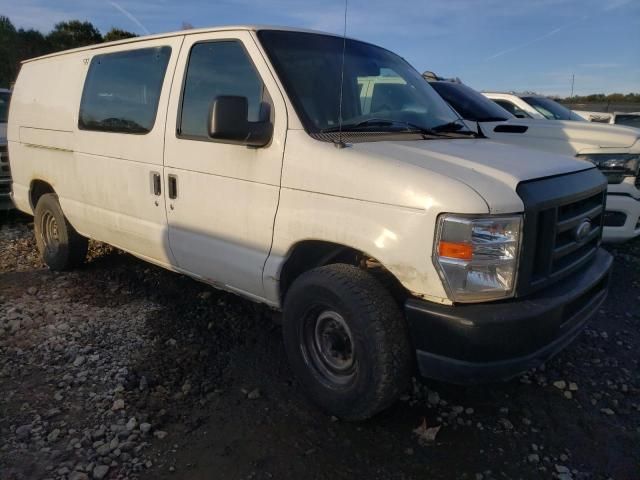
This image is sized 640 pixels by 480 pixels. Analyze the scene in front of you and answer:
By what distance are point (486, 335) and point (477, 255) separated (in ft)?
1.18

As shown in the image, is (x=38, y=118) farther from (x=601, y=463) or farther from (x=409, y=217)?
(x=601, y=463)

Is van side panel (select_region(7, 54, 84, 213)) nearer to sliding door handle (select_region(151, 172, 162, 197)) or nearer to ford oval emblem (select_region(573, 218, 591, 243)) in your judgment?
sliding door handle (select_region(151, 172, 162, 197))

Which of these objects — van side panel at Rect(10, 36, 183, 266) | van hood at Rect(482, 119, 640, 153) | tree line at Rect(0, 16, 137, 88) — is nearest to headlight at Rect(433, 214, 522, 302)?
van side panel at Rect(10, 36, 183, 266)

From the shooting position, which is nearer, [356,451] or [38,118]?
[356,451]

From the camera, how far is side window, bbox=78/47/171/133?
373 cm

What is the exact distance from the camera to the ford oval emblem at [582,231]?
2.78m

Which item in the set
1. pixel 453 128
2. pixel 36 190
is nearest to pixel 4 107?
pixel 36 190

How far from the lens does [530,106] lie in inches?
332

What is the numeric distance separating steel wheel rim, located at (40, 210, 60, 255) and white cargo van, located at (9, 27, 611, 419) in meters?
1.18

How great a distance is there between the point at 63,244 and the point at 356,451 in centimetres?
370

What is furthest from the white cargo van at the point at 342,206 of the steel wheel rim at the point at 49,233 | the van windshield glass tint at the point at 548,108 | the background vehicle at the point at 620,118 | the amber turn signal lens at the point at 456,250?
the background vehicle at the point at 620,118

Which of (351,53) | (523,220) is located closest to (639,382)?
(523,220)

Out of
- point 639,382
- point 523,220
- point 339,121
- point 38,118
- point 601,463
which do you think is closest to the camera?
point 523,220

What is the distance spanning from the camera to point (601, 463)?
2574mm
